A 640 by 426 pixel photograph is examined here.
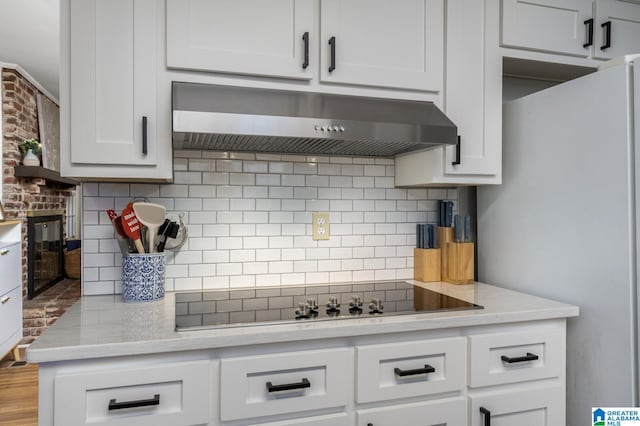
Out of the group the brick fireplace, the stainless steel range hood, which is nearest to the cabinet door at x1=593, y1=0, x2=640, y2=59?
the stainless steel range hood

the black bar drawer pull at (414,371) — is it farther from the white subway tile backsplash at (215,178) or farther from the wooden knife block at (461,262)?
the white subway tile backsplash at (215,178)

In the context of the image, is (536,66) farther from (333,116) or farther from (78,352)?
(78,352)

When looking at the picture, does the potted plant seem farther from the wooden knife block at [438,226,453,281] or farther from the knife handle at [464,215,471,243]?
the knife handle at [464,215,471,243]

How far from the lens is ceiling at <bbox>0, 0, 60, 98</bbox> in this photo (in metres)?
3.09

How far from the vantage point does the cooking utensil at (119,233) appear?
64.1 inches

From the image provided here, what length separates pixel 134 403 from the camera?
1157 mm

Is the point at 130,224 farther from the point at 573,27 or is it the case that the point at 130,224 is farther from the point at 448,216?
the point at 573,27

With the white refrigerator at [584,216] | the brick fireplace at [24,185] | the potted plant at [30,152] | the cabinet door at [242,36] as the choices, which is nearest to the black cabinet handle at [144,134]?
the cabinet door at [242,36]

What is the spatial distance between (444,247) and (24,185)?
448 cm

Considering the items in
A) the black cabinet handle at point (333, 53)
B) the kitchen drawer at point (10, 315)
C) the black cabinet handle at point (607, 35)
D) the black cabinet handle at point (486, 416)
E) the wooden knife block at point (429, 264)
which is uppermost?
the black cabinet handle at point (607, 35)

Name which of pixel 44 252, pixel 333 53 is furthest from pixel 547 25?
pixel 44 252

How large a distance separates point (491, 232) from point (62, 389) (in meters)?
1.80

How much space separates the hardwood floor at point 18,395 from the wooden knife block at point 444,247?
2.56 meters

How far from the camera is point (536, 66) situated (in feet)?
6.53
